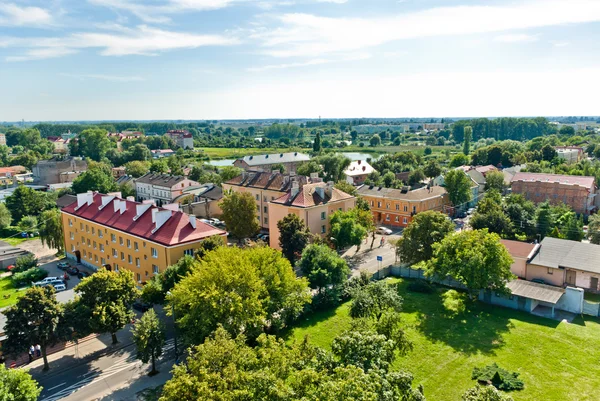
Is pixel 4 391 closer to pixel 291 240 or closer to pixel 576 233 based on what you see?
pixel 291 240

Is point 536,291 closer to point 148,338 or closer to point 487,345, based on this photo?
point 487,345

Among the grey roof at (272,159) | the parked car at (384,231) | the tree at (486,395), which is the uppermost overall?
the grey roof at (272,159)

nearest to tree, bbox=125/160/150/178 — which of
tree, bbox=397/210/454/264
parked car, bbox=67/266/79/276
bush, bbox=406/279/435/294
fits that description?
parked car, bbox=67/266/79/276

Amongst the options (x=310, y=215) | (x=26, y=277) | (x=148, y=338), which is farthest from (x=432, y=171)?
(x=148, y=338)

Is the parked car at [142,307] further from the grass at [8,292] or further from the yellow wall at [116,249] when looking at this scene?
the grass at [8,292]

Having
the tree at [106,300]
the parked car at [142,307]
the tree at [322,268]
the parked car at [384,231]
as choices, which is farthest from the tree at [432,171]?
the tree at [106,300]

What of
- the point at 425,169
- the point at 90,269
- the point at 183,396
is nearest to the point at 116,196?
the point at 90,269
